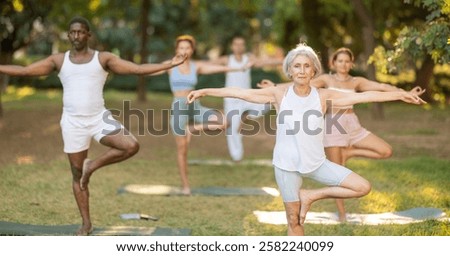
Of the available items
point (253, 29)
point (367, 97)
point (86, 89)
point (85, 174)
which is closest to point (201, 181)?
point (85, 174)

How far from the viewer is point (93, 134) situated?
7.04 metres

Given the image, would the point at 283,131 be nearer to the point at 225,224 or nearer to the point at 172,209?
the point at 225,224

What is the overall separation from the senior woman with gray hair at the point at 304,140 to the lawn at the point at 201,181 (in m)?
1.32

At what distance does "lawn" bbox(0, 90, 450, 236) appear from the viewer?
7.80 meters

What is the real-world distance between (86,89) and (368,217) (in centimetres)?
345

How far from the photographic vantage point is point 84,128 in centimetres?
700

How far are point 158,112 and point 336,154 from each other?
12477mm

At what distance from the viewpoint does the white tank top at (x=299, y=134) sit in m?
5.90

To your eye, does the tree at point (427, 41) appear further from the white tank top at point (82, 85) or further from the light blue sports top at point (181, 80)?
the white tank top at point (82, 85)

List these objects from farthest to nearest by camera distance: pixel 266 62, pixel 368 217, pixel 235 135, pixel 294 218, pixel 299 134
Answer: pixel 235 135
pixel 266 62
pixel 368 217
pixel 294 218
pixel 299 134

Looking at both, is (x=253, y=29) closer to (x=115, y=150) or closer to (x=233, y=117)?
(x=233, y=117)

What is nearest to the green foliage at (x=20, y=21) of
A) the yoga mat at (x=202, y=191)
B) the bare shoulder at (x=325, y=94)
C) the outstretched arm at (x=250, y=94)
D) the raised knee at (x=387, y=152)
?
the yoga mat at (x=202, y=191)

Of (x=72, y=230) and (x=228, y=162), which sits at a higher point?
(x=72, y=230)

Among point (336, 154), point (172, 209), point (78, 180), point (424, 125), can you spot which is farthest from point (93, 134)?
point (424, 125)
